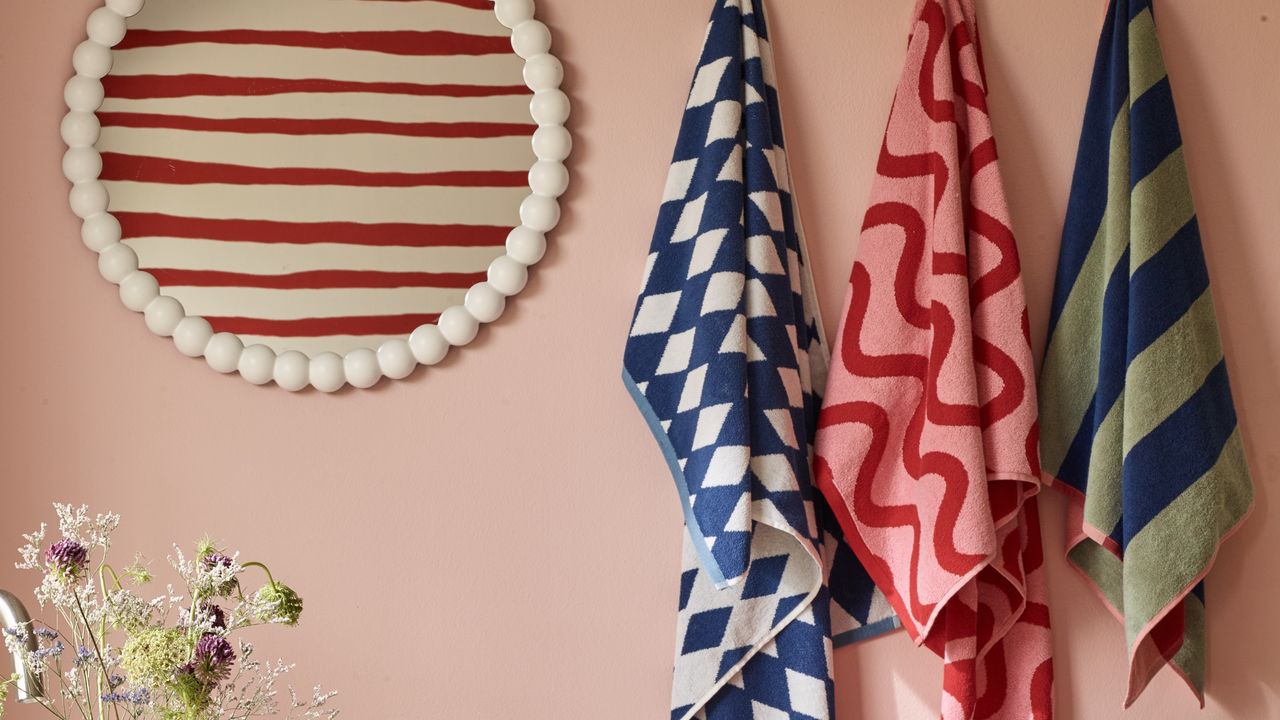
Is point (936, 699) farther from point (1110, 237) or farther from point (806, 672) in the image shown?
point (1110, 237)

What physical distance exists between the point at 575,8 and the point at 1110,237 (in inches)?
31.7

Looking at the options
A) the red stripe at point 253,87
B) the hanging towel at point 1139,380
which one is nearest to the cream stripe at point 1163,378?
the hanging towel at point 1139,380

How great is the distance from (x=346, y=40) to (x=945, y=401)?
95 cm

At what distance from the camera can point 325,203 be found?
4.60ft

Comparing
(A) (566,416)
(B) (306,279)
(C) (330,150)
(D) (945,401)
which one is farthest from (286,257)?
(D) (945,401)

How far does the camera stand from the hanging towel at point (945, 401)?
1321 millimetres

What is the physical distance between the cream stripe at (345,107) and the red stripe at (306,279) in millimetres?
214

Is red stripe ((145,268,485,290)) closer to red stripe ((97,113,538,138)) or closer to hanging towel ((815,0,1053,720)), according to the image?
red stripe ((97,113,538,138))

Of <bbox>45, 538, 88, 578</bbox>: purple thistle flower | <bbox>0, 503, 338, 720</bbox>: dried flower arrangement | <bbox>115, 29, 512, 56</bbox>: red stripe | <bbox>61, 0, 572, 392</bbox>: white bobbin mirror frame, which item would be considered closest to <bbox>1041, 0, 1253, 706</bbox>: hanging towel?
<bbox>61, 0, 572, 392</bbox>: white bobbin mirror frame

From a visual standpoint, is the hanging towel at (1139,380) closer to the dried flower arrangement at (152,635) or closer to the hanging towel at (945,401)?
the hanging towel at (945,401)

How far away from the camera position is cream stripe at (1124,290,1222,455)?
4.37ft

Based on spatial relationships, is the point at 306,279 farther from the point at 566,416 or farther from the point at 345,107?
the point at 566,416

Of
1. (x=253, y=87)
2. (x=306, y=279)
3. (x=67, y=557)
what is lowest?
(x=67, y=557)

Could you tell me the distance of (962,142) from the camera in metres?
1.44
